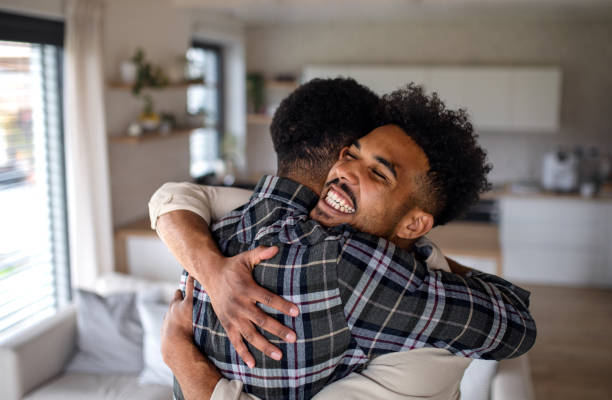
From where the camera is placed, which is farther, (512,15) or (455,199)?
(512,15)

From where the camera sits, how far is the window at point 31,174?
2.91m

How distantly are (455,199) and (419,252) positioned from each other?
0.15 m

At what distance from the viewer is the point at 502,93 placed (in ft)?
17.6

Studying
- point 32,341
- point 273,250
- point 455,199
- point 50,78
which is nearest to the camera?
point 273,250

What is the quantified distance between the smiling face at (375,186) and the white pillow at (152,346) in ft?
6.06

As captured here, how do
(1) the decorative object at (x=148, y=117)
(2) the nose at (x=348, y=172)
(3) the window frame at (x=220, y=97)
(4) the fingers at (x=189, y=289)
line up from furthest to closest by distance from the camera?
1. (3) the window frame at (x=220, y=97)
2. (1) the decorative object at (x=148, y=117)
3. (4) the fingers at (x=189, y=289)
4. (2) the nose at (x=348, y=172)

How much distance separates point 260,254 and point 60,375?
2254 millimetres

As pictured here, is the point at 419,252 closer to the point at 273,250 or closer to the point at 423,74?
the point at 273,250

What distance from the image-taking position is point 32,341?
2645mm

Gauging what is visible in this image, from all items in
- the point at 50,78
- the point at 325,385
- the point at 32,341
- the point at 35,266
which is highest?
the point at 50,78

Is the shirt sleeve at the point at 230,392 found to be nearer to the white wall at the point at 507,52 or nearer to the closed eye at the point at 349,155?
the closed eye at the point at 349,155

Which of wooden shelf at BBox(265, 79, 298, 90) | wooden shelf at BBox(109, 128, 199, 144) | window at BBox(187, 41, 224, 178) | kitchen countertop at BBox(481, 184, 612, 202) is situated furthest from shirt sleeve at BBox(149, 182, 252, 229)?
wooden shelf at BBox(265, 79, 298, 90)

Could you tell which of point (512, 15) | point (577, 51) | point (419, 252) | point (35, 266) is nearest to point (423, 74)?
Result: point (512, 15)

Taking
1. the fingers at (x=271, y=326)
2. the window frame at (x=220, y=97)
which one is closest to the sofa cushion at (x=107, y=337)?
the fingers at (x=271, y=326)
